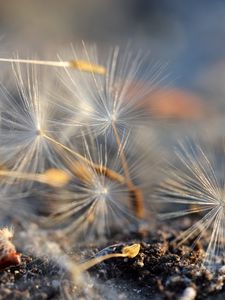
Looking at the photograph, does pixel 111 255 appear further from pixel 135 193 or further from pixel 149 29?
pixel 149 29

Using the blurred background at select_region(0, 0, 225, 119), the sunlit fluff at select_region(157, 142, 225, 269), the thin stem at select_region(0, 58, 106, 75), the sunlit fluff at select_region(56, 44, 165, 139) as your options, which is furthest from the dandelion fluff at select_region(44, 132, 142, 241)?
the blurred background at select_region(0, 0, 225, 119)

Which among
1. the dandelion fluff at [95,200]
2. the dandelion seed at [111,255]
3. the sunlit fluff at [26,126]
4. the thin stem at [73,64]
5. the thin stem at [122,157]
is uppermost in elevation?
the thin stem at [73,64]

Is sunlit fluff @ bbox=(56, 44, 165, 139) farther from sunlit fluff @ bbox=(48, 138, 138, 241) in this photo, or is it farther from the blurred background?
the blurred background

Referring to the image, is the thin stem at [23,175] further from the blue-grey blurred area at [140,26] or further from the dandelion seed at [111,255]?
the blue-grey blurred area at [140,26]

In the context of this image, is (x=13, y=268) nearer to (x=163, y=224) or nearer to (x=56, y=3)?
(x=163, y=224)

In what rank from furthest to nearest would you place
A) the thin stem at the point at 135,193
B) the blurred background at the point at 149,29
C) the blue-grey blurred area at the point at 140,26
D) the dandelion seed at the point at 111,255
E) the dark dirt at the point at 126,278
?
the blue-grey blurred area at the point at 140,26, the blurred background at the point at 149,29, the thin stem at the point at 135,193, the dandelion seed at the point at 111,255, the dark dirt at the point at 126,278

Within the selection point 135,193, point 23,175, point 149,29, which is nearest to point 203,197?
point 135,193

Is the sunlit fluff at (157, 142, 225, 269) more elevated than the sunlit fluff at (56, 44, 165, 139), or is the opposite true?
the sunlit fluff at (56, 44, 165, 139)

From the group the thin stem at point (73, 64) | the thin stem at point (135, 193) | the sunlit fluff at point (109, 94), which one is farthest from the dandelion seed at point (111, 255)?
the thin stem at point (73, 64)
